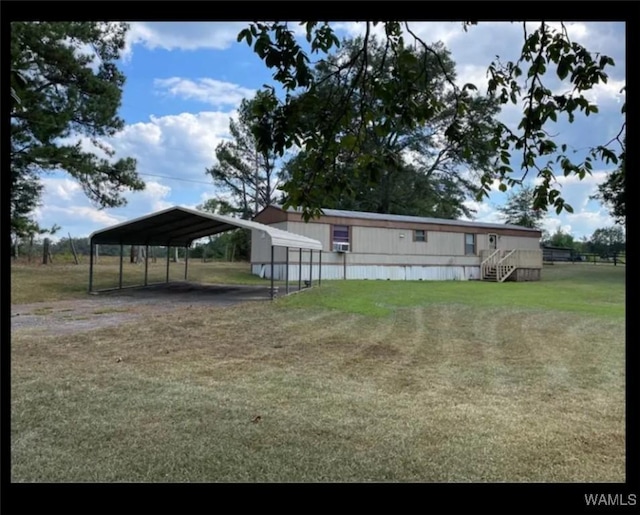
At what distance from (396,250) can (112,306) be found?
12.0 metres

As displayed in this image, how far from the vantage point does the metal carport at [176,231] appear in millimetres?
10750

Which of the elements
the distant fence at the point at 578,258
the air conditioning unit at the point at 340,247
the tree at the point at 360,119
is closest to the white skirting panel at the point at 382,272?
the air conditioning unit at the point at 340,247

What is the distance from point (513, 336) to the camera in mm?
6824

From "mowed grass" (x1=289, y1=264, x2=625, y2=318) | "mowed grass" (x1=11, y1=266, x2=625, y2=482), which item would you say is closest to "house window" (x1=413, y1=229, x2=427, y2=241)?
"mowed grass" (x1=289, y1=264, x2=625, y2=318)

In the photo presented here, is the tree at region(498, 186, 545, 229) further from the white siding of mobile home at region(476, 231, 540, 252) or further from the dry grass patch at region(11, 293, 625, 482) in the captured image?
the dry grass patch at region(11, 293, 625, 482)

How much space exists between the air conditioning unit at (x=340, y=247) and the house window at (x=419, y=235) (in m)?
3.56

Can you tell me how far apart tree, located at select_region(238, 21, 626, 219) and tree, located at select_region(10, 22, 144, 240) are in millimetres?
9847

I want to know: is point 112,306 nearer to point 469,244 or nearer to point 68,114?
point 68,114

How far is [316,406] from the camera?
3543 millimetres

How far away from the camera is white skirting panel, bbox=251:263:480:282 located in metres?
16.7

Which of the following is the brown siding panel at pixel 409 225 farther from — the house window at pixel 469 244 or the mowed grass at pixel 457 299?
the mowed grass at pixel 457 299

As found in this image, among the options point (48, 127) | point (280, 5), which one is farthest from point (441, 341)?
point (48, 127)
